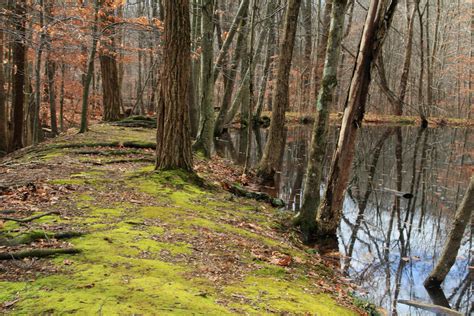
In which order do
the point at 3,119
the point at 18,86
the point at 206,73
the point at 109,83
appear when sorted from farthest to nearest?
the point at 109,83 → the point at 18,86 → the point at 3,119 → the point at 206,73

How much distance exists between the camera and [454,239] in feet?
20.5

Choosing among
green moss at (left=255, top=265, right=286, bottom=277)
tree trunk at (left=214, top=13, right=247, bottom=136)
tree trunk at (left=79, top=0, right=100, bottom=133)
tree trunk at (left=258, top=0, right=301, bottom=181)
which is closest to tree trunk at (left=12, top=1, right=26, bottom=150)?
tree trunk at (left=79, top=0, right=100, bottom=133)

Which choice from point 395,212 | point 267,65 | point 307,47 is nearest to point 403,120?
point 307,47

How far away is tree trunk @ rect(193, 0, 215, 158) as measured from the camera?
11.6 meters

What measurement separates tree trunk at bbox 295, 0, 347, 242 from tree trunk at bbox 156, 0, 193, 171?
2409mm

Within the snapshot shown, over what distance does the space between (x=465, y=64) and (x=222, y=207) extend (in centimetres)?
4568

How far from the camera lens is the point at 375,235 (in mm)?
9031

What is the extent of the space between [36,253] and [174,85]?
429cm

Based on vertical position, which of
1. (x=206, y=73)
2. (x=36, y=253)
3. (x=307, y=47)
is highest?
(x=307, y=47)

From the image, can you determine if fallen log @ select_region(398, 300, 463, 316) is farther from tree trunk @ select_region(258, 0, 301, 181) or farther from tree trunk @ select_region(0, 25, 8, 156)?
tree trunk @ select_region(0, 25, 8, 156)

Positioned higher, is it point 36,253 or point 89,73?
point 89,73

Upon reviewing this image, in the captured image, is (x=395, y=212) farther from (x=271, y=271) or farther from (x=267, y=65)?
(x=267, y=65)

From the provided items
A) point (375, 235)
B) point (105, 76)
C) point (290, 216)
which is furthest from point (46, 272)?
point (105, 76)

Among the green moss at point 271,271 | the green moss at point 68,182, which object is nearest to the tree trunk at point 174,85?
the green moss at point 68,182
